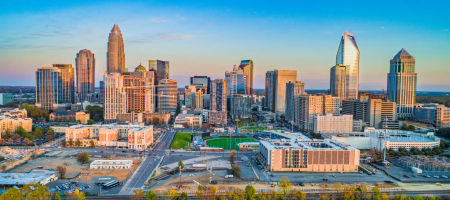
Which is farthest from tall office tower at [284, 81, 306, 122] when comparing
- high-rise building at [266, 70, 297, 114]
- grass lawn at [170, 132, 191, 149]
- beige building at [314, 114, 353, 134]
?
grass lawn at [170, 132, 191, 149]

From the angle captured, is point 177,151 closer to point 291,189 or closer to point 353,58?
→ point 291,189

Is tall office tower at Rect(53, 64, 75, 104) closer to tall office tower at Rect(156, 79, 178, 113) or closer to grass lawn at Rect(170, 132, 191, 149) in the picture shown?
tall office tower at Rect(156, 79, 178, 113)

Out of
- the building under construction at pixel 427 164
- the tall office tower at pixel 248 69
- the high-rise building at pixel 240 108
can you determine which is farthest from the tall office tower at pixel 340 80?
the building under construction at pixel 427 164

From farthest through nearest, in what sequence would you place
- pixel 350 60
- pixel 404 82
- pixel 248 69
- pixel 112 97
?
1. pixel 248 69
2. pixel 350 60
3. pixel 404 82
4. pixel 112 97

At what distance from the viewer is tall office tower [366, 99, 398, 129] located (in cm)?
4444

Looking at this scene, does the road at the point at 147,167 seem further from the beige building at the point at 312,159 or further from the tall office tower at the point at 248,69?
the tall office tower at the point at 248,69

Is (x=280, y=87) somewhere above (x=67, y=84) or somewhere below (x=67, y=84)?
below

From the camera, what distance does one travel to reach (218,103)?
52594 mm

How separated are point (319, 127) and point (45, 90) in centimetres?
4937

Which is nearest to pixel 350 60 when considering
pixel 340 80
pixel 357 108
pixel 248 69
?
pixel 340 80

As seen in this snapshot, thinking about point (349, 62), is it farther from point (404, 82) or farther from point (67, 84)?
point (67, 84)

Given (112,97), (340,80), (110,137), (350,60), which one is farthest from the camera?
(350,60)

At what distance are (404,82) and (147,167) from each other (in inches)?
1960

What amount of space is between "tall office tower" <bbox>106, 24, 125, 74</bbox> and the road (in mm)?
41829
